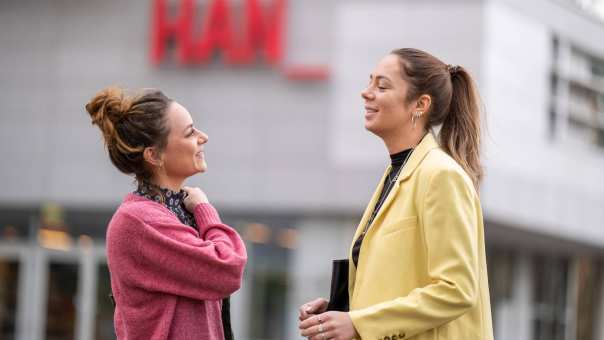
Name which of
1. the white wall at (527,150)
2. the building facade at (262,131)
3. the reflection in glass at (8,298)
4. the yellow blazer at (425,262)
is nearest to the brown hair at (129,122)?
the yellow blazer at (425,262)

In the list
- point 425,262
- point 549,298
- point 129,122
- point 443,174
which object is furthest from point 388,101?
point 549,298

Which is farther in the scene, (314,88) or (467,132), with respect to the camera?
(314,88)

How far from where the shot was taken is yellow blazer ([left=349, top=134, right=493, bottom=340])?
10.6ft

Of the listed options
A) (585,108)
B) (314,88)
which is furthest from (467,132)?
(585,108)

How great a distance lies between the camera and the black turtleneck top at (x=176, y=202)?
3.56 m

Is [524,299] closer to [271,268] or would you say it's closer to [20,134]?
[271,268]

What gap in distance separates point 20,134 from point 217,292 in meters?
16.1

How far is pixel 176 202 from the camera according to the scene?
3.61 metres

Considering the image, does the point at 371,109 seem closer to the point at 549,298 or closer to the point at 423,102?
the point at 423,102

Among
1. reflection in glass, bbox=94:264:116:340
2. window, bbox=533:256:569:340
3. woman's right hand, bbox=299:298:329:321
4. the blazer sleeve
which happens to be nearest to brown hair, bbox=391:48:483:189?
the blazer sleeve

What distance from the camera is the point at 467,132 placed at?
11.7ft

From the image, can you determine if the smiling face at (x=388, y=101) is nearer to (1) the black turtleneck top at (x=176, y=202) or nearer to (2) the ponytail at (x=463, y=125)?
(2) the ponytail at (x=463, y=125)

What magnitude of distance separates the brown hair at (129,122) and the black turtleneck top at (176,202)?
0.27 feet

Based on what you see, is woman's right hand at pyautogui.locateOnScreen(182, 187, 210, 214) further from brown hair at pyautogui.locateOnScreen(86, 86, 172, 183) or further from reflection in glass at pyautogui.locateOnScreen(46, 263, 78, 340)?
reflection in glass at pyautogui.locateOnScreen(46, 263, 78, 340)
